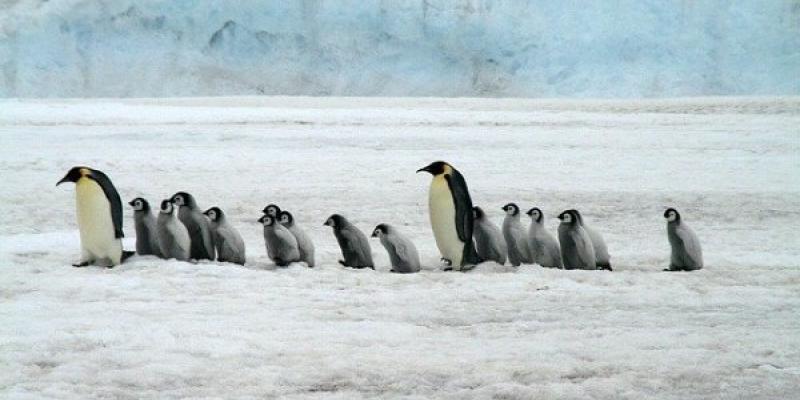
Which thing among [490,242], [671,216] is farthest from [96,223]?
[671,216]

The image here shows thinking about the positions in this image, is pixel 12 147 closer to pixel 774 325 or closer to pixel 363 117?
pixel 363 117

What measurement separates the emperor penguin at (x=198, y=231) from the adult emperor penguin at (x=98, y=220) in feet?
1.08

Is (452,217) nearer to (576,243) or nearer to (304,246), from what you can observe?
(576,243)

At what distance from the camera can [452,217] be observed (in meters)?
5.64

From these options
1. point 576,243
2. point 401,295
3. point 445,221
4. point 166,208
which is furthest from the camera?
point 445,221

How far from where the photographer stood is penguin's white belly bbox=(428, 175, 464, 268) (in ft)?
18.5

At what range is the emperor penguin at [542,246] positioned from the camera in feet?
18.2

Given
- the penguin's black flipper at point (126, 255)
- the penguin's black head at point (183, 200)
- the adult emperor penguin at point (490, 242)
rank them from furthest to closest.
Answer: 1. the adult emperor penguin at point (490, 242)
2. the penguin's black head at point (183, 200)
3. the penguin's black flipper at point (126, 255)

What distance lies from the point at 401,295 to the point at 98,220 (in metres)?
1.73

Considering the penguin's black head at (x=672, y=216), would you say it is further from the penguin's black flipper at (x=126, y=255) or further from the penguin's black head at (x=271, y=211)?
the penguin's black flipper at (x=126, y=255)

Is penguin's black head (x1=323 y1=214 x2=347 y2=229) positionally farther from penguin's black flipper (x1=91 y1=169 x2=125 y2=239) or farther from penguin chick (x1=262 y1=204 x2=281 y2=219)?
penguin's black flipper (x1=91 y1=169 x2=125 y2=239)

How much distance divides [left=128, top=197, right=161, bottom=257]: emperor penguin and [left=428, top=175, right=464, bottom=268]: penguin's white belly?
1.54m

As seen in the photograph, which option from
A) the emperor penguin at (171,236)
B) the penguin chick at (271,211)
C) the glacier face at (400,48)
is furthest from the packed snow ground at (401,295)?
the glacier face at (400,48)

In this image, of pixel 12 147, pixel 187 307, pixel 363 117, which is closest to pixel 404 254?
pixel 187 307
